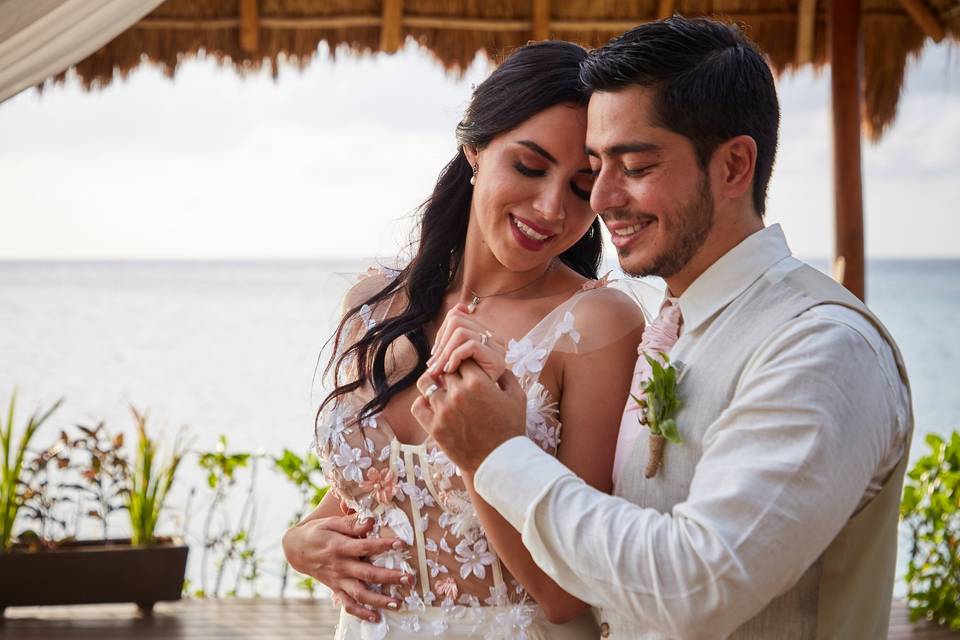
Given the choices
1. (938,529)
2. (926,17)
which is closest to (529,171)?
(938,529)

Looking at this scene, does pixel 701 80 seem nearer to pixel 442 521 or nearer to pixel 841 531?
pixel 841 531

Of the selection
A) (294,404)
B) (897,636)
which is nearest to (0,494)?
(897,636)

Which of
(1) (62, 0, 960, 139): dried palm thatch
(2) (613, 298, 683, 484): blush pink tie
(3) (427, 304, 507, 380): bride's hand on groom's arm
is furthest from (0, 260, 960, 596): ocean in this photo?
(1) (62, 0, 960, 139): dried palm thatch

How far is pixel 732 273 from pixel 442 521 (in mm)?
793

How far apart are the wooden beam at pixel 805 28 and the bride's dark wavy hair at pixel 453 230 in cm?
391

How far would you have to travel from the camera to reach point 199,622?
4.88 meters

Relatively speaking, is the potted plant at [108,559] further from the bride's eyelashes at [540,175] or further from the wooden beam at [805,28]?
the wooden beam at [805,28]

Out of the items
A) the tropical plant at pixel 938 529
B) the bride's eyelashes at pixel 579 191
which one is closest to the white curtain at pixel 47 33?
the bride's eyelashes at pixel 579 191

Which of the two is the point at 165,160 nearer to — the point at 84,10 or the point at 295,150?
the point at 295,150

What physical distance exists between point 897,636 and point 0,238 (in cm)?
4396

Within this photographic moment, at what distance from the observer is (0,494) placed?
16.0ft

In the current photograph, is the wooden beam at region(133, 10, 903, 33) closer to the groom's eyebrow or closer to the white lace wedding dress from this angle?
the white lace wedding dress

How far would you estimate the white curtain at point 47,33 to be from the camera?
306 cm

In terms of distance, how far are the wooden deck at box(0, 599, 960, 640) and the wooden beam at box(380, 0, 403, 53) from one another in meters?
2.86
